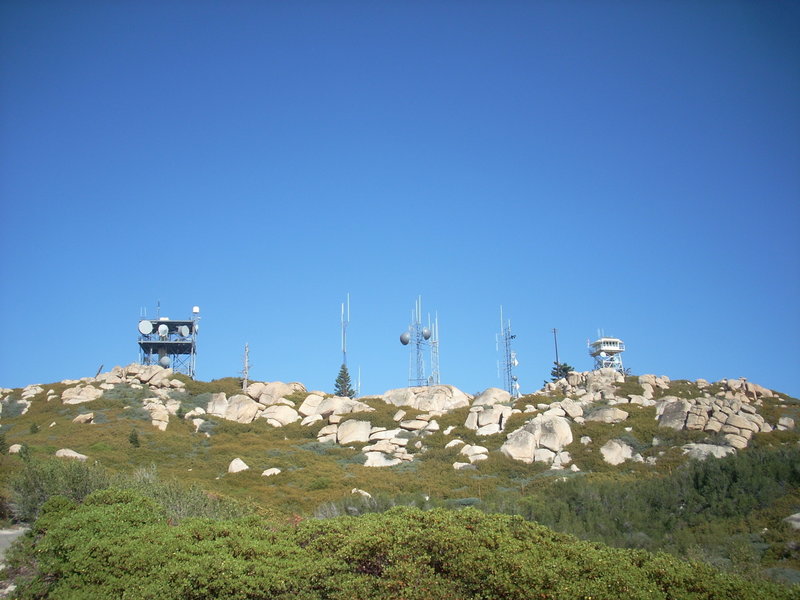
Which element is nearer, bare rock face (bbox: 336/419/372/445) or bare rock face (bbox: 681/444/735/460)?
bare rock face (bbox: 681/444/735/460)

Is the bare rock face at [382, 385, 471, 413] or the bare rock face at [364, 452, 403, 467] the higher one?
the bare rock face at [382, 385, 471, 413]

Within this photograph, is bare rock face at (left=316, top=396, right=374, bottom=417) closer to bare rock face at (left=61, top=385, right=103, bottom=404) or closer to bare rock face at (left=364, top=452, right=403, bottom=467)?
bare rock face at (left=364, top=452, right=403, bottom=467)

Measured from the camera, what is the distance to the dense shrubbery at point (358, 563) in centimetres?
929

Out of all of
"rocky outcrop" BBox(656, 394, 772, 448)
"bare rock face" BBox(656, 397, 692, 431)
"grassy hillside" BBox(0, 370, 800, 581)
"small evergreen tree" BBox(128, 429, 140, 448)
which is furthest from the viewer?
"small evergreen tree" BBox(128, 429, 140, 448)

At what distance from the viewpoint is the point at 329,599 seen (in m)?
10.2

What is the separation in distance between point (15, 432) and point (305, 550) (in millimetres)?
35743

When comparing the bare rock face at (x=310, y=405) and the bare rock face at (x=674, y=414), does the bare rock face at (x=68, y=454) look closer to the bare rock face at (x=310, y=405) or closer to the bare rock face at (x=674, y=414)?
the bare rock face at (x=310, y=405)

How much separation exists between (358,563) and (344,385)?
5966cm

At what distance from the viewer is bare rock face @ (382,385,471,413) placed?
47.7 m

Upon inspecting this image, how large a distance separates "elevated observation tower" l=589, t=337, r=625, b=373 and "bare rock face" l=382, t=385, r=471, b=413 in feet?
53.1

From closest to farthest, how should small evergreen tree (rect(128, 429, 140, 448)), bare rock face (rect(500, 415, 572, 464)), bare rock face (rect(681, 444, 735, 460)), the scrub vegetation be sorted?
the scrub vegetation, bare rock face (rect(681, 444, 735, 460)), bare rock face (rect(500, 415, 572, 464)), small evergreen tree (rect(128, 429, 140, 448))

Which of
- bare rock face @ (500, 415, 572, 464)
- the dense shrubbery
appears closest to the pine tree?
bare rock face @ (500, 415, 572, 464)

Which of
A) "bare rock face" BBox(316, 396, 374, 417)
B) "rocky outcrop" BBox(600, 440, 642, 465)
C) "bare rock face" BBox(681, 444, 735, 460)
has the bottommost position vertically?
"rocky outcrop" BBox(600, 440, 642, 465)

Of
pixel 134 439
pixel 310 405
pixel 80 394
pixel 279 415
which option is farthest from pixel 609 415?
pixel 80 394
